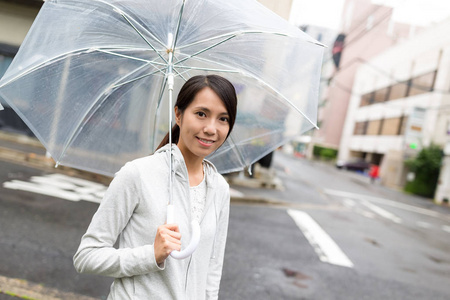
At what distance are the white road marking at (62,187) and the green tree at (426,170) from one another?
25312 mm

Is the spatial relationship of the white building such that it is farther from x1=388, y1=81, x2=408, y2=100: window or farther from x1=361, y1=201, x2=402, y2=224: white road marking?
x1=361, y1=201, x2=402, y2=224: white road marking

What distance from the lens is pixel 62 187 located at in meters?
7.62

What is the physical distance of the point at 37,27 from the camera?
1700mm

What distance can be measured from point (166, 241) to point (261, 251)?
5.02 meters

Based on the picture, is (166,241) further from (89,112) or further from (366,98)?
(366,98)

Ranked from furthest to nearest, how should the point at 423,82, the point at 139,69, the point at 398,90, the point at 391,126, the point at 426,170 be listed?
the point at 391,126 < the point at 398,90 < the point at 423,82 < the point at 426,170 < the point at 139,69

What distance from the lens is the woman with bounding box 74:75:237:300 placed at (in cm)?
138

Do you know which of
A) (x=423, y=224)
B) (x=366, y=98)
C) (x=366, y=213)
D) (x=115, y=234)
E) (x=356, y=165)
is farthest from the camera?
(x=366, y=98)

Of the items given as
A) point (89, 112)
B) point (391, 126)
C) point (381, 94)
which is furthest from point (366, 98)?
point (89, 112)

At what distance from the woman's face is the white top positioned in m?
0.15

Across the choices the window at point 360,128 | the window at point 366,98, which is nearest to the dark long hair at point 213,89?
the window at point 360,128

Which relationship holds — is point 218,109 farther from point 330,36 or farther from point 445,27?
point 330,36

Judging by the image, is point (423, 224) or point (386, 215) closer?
point (423, 224)

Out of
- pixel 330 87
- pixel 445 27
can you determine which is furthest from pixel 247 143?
pixel 330 87
